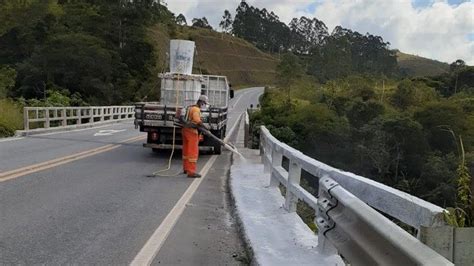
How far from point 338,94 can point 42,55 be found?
3254cm

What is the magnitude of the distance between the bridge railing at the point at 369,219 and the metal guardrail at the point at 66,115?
1786 centimetres

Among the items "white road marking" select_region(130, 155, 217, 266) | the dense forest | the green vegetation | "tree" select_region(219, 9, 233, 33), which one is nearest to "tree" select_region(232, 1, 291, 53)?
"tree" select_region(219, 9, 233, 33)

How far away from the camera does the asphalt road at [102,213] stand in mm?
5355

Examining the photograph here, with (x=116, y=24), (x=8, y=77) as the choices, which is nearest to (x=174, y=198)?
(x=8, y=77)

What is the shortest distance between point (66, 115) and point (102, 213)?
64.3 ft

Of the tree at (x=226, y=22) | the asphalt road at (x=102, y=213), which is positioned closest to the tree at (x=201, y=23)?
the tree at (x=226, y=22)

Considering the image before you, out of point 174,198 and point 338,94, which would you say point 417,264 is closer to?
point 174,198

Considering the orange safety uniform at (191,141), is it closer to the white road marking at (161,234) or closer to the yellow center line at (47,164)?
the white road marking at (161,234)

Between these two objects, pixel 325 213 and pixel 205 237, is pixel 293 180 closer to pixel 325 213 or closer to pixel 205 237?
pixel 205 237

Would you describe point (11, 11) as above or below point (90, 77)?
above

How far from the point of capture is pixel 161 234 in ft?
20.4

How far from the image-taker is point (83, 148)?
15.7 metres

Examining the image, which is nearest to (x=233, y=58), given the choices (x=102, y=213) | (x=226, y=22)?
(x=226, y=22)

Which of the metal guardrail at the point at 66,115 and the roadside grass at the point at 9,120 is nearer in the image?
the roadside grass at the point at 9,120
